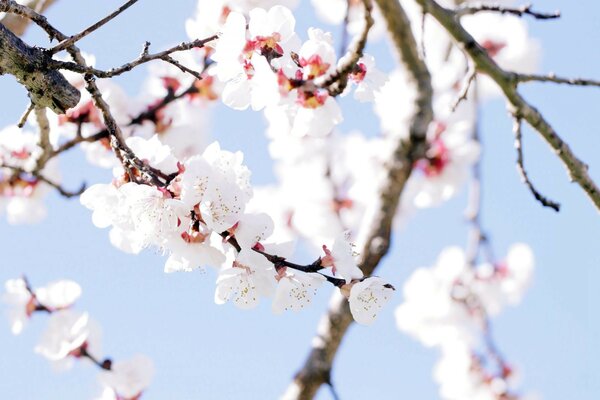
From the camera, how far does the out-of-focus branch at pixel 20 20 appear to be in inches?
65.6

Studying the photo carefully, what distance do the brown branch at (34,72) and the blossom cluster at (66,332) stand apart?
1.34 metres

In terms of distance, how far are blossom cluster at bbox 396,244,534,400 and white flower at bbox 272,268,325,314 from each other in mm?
2300

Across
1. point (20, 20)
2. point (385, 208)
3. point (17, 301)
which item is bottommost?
point (17, 301)

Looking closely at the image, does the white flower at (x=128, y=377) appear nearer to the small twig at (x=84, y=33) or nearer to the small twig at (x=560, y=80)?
the small twig at (x=84, y=33)

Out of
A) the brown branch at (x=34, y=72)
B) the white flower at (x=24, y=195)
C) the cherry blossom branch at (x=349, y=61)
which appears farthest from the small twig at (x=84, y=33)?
the white flower at (x=24, y=195)

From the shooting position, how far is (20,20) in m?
1.70

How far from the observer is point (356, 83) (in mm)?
1237

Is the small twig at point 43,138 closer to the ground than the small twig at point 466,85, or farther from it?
farther from it

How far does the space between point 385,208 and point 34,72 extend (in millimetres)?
1285

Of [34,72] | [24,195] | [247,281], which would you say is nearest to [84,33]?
[34,72]

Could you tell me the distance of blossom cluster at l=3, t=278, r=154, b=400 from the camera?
2.32 metres

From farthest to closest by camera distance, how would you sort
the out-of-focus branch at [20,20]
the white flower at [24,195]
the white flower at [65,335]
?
the white flower at [24,195] → the white flower at [65,335] → the out-of-focus branch at [20,20]

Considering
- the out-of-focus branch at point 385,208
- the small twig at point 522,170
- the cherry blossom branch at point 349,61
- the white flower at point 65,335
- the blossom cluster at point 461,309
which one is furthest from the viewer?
the blossom cluster at point 461,309

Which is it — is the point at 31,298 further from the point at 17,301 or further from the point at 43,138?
the point at 43,138
